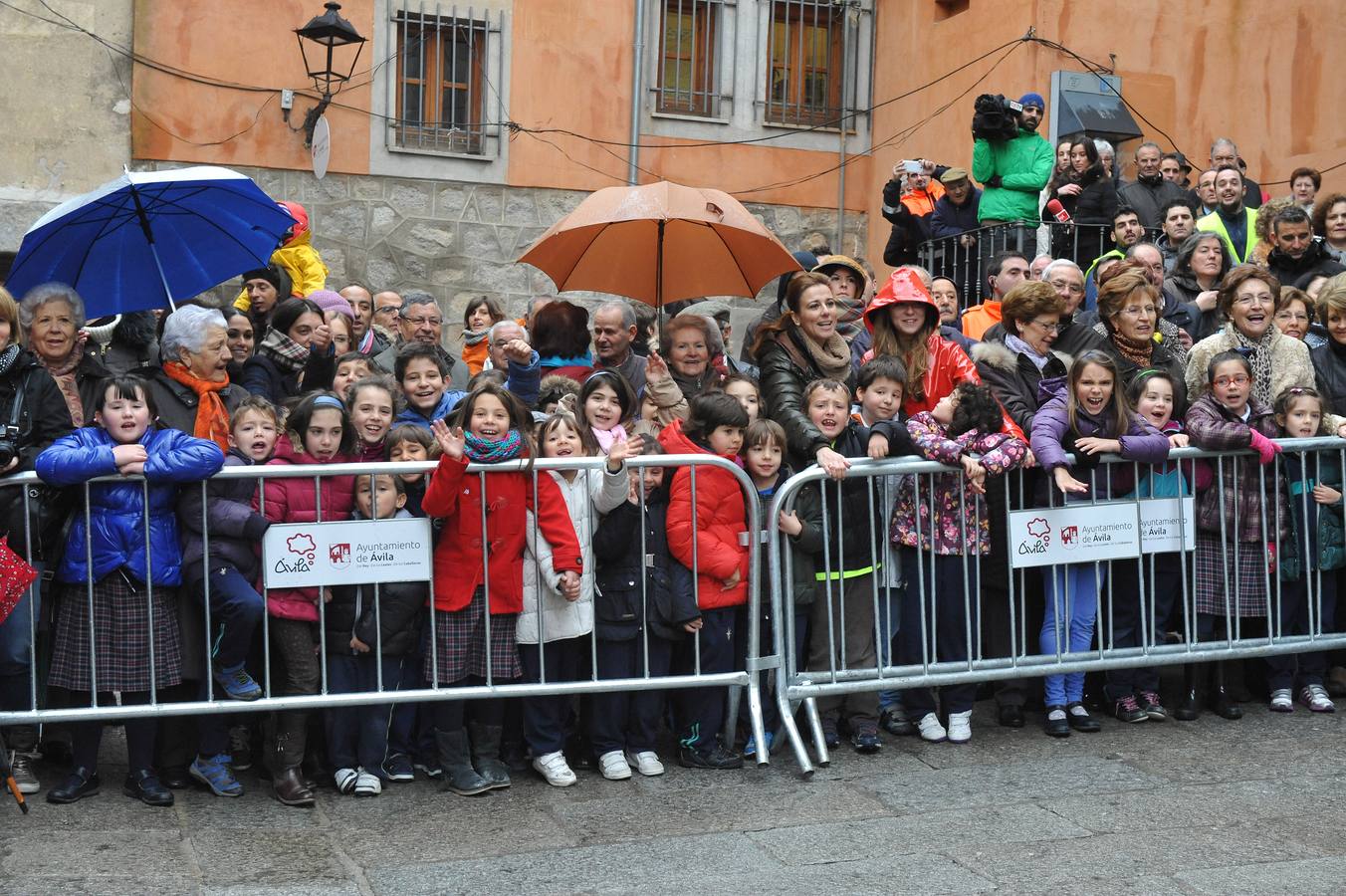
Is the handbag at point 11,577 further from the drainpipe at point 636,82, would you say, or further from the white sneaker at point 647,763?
the drainpipe at point 636,82

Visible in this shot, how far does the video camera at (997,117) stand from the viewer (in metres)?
12.4

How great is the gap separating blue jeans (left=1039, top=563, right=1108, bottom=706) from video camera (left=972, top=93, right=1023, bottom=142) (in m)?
6.13

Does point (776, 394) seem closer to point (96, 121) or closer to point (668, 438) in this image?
point (668, 438)

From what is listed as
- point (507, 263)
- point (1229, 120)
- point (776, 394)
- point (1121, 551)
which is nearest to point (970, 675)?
point (1121, 551)

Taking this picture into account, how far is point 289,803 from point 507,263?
1090 centimetres

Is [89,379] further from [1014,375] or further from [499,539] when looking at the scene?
[1014,375]

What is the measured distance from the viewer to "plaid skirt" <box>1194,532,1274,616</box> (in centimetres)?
724

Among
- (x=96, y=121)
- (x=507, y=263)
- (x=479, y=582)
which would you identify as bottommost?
(x=479, y=582)

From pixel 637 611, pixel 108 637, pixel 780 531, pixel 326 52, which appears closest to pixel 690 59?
pixel 326 52

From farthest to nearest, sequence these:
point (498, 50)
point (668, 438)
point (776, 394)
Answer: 1. point (498, 50)
2. point (776, 394)
3. point (668, 438)

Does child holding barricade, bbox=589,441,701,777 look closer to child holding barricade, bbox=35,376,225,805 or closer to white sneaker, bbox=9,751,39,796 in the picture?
child holding barricade, bbox=35,376,225,805

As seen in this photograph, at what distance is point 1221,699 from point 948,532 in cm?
164

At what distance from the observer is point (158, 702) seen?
5.96m

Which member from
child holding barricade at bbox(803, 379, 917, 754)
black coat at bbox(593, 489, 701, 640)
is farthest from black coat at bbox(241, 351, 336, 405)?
child holding barricade at bbox(803, 379, 917, 754)
